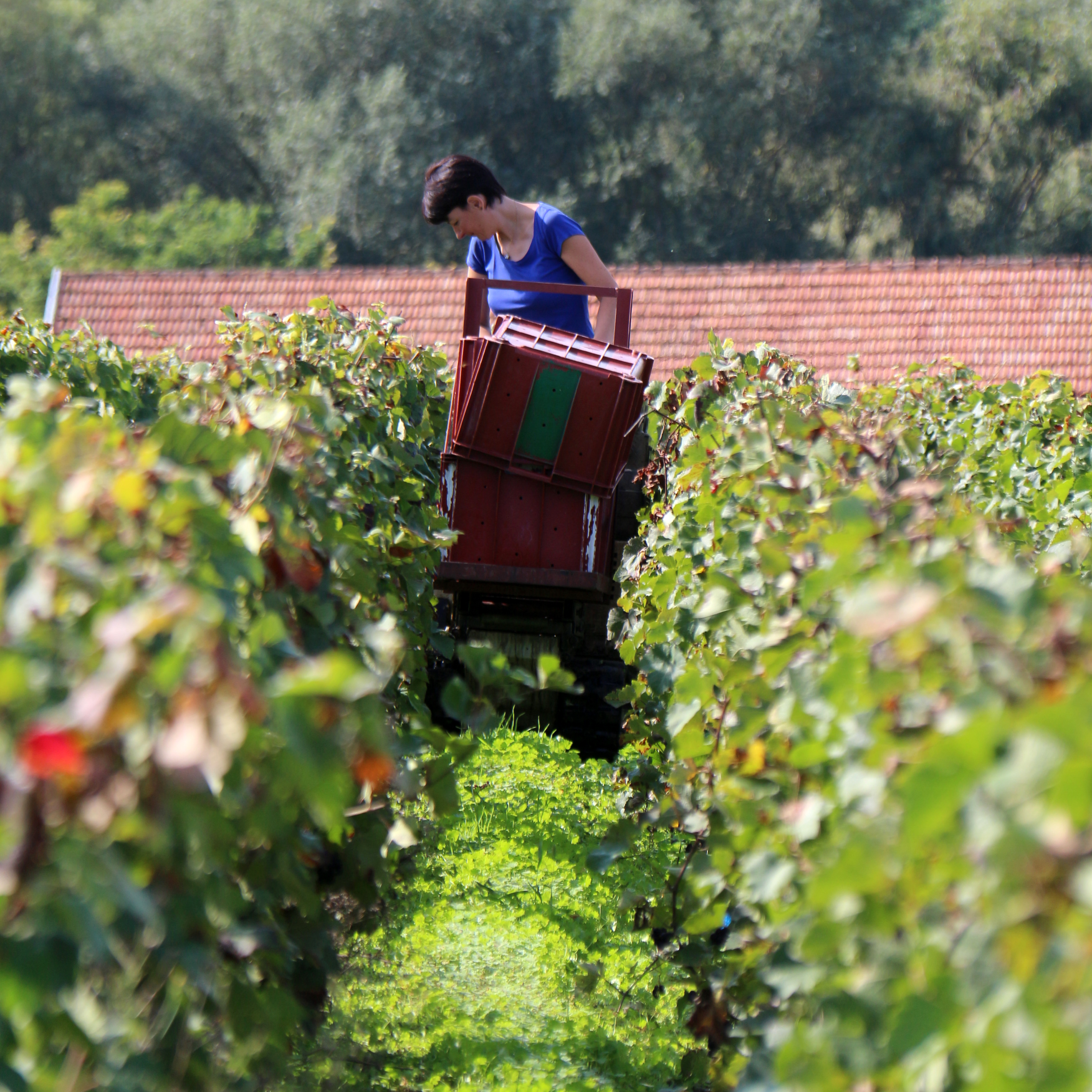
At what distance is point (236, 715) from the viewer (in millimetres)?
1112

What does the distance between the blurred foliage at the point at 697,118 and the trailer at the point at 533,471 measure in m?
28.1

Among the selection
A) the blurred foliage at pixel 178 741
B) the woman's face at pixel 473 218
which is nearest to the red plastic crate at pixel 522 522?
the woman's face at pixel 473 218

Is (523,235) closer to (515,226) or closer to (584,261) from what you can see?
(515,226)

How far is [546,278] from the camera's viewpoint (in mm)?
6078

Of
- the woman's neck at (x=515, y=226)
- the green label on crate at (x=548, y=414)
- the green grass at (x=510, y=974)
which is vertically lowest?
the green grass at (x=510, y=974)

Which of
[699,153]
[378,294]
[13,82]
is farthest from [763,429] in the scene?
[13,82]

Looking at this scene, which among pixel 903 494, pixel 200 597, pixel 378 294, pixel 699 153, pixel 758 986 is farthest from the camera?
pixel 699 153

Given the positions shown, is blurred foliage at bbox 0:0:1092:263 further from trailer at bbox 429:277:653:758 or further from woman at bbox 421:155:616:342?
trailer at bbox 429:277:653:758

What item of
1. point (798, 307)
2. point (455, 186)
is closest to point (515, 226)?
point (455, 186)

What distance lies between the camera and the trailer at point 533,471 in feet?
17.0

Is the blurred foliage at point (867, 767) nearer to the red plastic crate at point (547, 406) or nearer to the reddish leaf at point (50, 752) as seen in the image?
the reddish leaf at point (50, 752)

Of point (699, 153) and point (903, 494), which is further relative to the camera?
point (699, 153)

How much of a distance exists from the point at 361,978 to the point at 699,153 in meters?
32.4

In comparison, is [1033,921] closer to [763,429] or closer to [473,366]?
[763,429]
